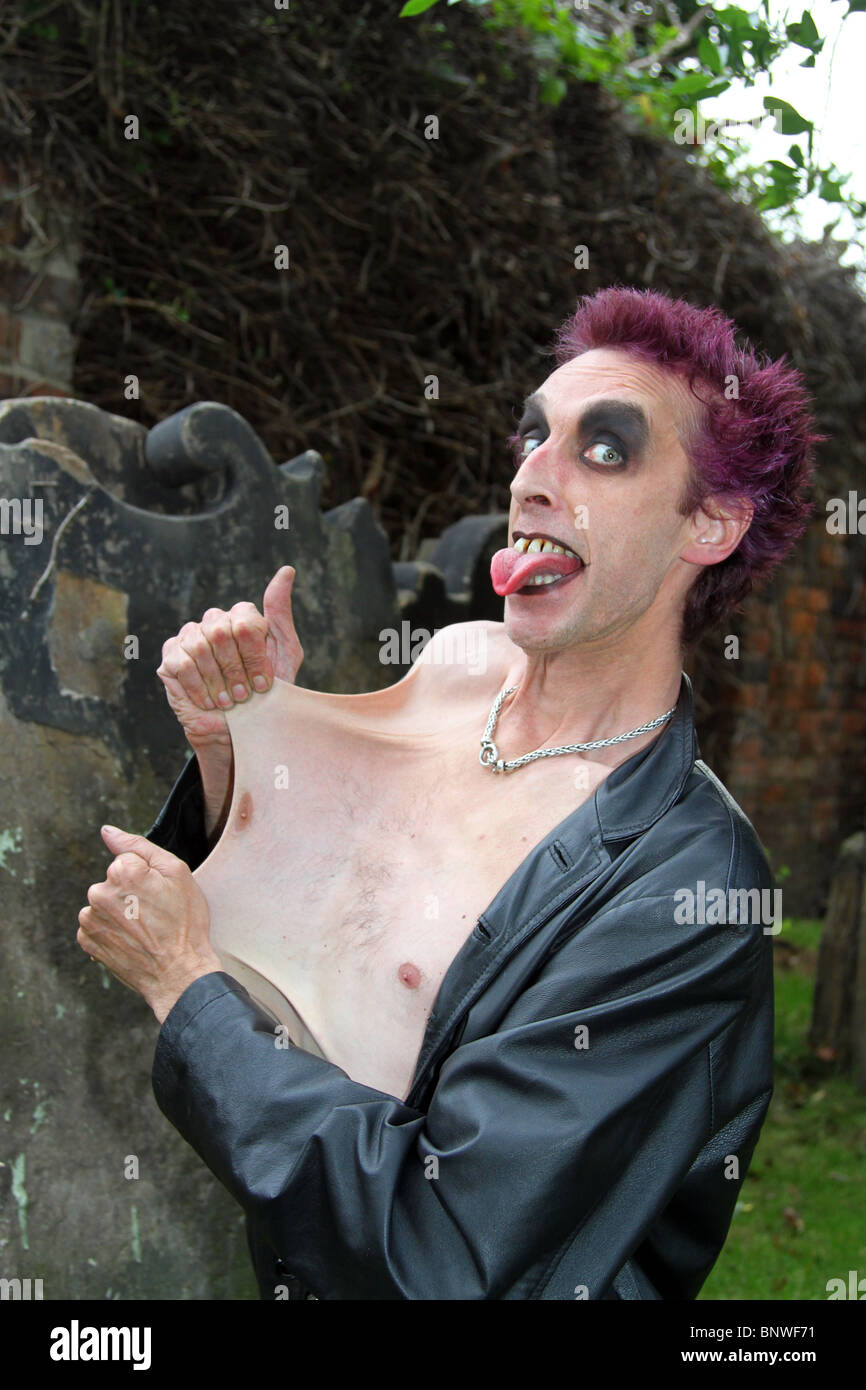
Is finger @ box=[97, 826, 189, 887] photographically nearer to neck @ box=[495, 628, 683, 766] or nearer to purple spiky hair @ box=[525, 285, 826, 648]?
neck @ box=[495, 628, 683, 766]

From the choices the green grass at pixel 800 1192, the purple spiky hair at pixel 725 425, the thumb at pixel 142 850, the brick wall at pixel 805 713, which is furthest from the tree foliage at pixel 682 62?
the green grass at pixel 800 1192

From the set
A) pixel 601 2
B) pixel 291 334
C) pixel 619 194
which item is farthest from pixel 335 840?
pixel 601 2

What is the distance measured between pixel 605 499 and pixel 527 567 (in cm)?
14

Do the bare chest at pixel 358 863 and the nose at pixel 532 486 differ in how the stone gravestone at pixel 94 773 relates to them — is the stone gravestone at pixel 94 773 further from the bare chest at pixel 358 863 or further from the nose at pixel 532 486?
the nose at pixel 532 486

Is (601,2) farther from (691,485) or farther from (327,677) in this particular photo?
(691,485)

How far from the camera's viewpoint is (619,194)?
5.00m

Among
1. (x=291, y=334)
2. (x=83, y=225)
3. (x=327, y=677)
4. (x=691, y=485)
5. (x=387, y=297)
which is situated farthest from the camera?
(x=387, y=297)

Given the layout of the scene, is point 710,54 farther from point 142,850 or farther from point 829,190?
point 142,850

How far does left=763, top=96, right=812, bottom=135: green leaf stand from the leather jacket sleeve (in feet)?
4.94

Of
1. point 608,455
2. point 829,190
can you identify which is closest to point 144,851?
point 608,455

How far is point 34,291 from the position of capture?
3.37m

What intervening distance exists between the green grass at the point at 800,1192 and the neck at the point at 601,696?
7.46ft

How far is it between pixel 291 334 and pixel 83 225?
738mm

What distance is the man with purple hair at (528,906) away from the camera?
1.35 metres
